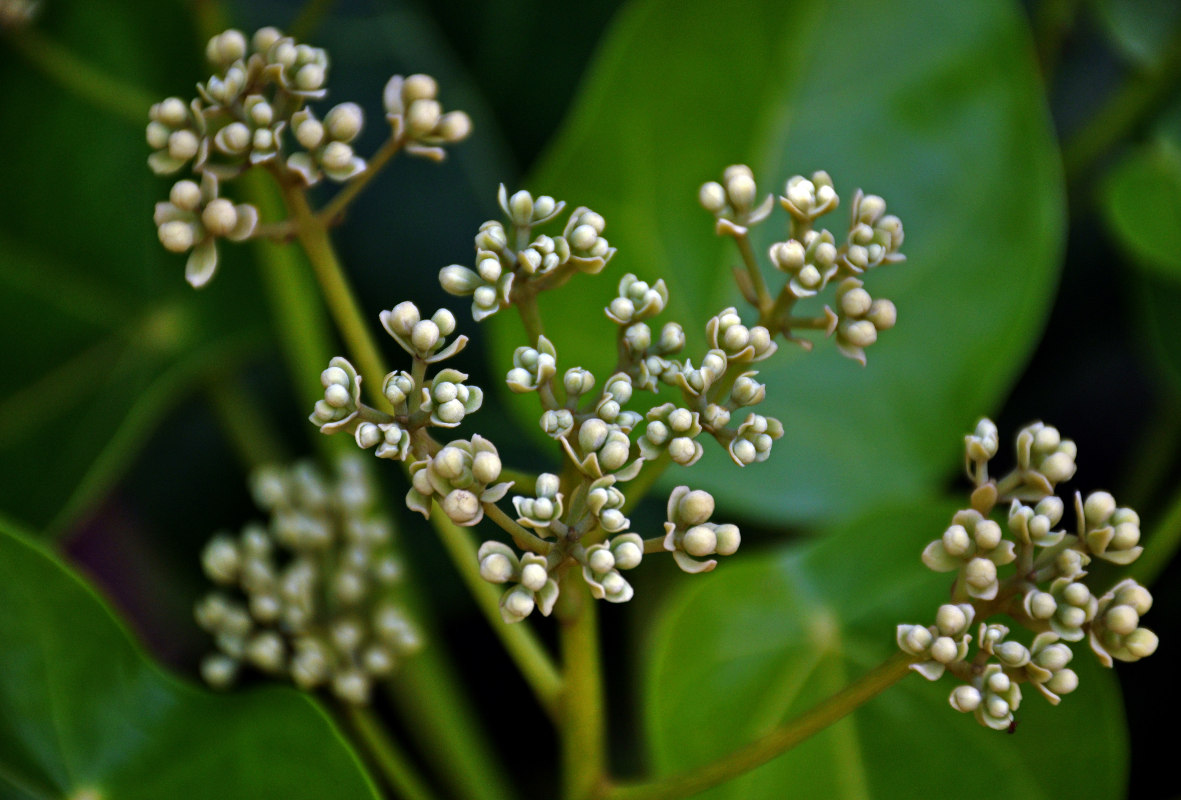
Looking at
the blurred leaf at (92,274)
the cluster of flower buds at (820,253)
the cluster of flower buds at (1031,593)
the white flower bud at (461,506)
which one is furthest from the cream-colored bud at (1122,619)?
the blurred leaf at (92,274)

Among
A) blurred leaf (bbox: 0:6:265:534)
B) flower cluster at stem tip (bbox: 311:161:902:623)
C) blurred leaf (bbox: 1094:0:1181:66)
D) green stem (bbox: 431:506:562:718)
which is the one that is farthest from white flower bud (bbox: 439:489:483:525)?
blurred leaf (bbox: 1094:0:1181:66)

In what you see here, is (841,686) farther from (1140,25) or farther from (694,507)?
(1140,25)

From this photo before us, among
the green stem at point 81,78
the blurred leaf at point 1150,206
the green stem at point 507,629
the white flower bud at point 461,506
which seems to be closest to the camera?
the white flower bud at point 461,506

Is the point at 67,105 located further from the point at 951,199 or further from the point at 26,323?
the point at 951,199

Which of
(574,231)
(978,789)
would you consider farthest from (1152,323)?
(574,231)

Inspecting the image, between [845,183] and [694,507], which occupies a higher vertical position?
[694,507]

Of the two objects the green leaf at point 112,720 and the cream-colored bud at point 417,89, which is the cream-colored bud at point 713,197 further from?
the green leaf at point 112,720

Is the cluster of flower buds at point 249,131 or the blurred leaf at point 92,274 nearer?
the cluster of flower buds at point 249,131

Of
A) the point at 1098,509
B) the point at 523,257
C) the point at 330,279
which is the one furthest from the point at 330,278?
the point at 1098,509
